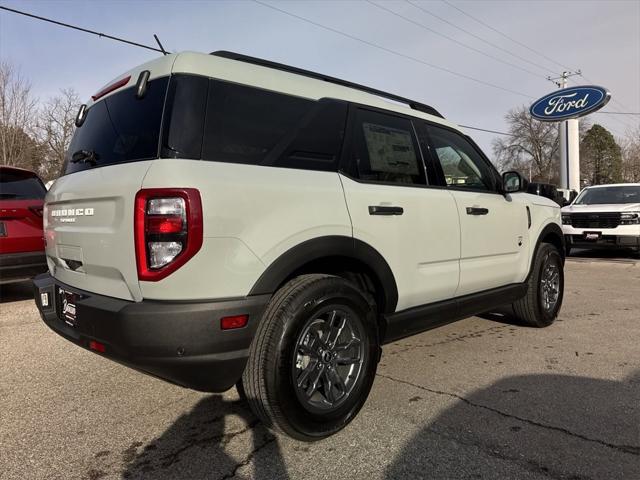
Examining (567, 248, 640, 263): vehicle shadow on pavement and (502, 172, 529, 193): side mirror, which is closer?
(502, 172, 529, 193): side mirror

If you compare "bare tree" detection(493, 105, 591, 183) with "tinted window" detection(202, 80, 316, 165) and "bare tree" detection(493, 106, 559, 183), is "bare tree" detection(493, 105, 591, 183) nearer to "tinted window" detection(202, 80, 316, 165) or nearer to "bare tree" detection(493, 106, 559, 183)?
"bare tree" detection(493, 106, 559, 183)

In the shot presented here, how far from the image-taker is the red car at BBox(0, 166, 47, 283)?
5.59m

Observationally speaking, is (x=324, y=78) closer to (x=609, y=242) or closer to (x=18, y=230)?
(x=18, y=230)

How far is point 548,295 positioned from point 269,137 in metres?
3.81

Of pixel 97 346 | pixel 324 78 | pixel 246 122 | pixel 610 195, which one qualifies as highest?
pixel 324 78

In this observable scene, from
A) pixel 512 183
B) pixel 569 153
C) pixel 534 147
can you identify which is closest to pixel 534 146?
pixel 534 147

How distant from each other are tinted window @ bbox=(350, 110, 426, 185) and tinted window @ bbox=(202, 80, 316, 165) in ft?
1.61

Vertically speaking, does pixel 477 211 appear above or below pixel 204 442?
above

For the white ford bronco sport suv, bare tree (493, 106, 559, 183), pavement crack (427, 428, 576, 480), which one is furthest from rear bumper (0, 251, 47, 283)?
bare tree (493, 106, 559, 183)

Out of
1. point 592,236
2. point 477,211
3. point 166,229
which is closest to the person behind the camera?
point 166,229

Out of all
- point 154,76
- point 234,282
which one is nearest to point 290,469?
point 234,282

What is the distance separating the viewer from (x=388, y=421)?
293 cm

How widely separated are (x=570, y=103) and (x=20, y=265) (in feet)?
77.2

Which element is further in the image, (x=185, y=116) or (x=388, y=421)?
(x=388, y=421)
